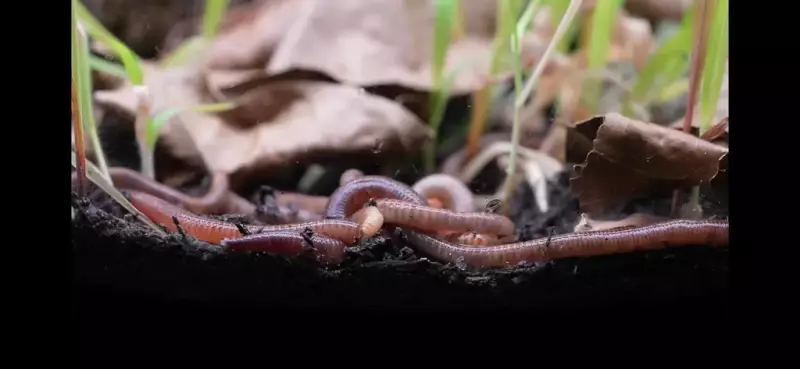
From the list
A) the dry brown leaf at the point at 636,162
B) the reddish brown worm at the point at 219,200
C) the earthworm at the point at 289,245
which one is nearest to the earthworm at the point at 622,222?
the dry brown leaf at the point at 636,162

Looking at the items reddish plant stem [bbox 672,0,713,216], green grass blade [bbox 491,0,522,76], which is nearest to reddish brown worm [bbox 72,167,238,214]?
green grass blade [bbox 491,0,522,76]

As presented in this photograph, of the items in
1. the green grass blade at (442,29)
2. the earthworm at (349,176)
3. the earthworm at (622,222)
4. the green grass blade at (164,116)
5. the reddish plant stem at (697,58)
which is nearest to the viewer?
the earthworm at (622,222)

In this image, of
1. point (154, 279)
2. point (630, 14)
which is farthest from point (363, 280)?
point (630, 14)

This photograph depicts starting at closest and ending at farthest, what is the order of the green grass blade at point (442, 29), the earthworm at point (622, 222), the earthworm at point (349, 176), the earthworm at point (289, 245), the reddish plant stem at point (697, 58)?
the earthworm at point (289, 245)
the earthworm at point (622, 222)
the reddish plant stem at point (697, 58)
the earthworm at point (349, 176)
the green grass blade at point (442, 29)

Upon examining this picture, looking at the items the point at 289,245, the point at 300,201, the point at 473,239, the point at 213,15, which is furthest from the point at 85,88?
the point at 473,239

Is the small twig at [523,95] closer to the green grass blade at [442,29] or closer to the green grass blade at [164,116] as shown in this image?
the green grass blade at [442,29]
